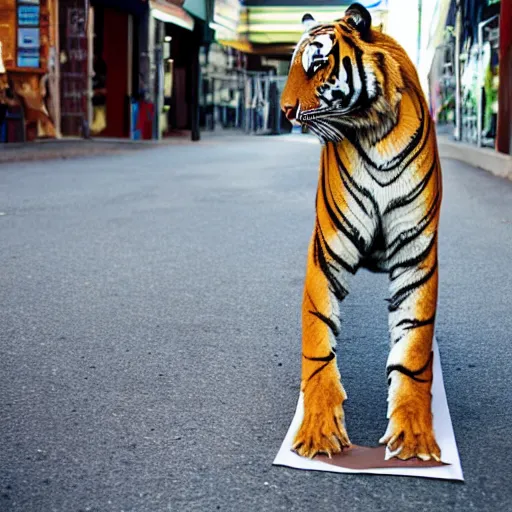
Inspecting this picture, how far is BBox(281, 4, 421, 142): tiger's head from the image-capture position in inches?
93.4

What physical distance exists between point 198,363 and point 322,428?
1.19 metres

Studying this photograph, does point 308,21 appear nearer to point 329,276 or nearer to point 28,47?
point 329,276

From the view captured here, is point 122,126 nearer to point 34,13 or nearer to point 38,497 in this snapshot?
point 34,13

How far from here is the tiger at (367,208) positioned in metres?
2.39

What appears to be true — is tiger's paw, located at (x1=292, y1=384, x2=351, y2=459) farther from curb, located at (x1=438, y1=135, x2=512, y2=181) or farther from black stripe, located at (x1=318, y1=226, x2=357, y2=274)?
curb, located at (x1=438, y1=135, x2=512, y2=181)

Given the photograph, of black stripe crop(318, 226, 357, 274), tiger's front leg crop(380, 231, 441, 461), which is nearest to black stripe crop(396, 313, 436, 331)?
tiger's front leg crop(380, 231, 441, 461)

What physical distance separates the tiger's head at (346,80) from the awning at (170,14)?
71.3ft

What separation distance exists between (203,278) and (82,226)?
7.60ft

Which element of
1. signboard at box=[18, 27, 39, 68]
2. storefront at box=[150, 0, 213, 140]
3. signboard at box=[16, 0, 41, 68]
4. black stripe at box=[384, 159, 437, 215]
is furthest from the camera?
storefront at box=[150, 0, 213, 140]

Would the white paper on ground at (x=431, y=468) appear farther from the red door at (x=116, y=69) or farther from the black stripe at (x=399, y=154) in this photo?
the red door at (x=116, y=69)

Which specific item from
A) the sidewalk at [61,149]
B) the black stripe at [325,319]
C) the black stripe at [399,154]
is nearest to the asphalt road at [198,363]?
the black stripe at [325,319]

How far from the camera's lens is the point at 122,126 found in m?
24.4

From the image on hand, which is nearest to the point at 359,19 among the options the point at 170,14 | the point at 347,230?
the point at 347,230

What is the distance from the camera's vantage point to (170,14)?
24.6 m
